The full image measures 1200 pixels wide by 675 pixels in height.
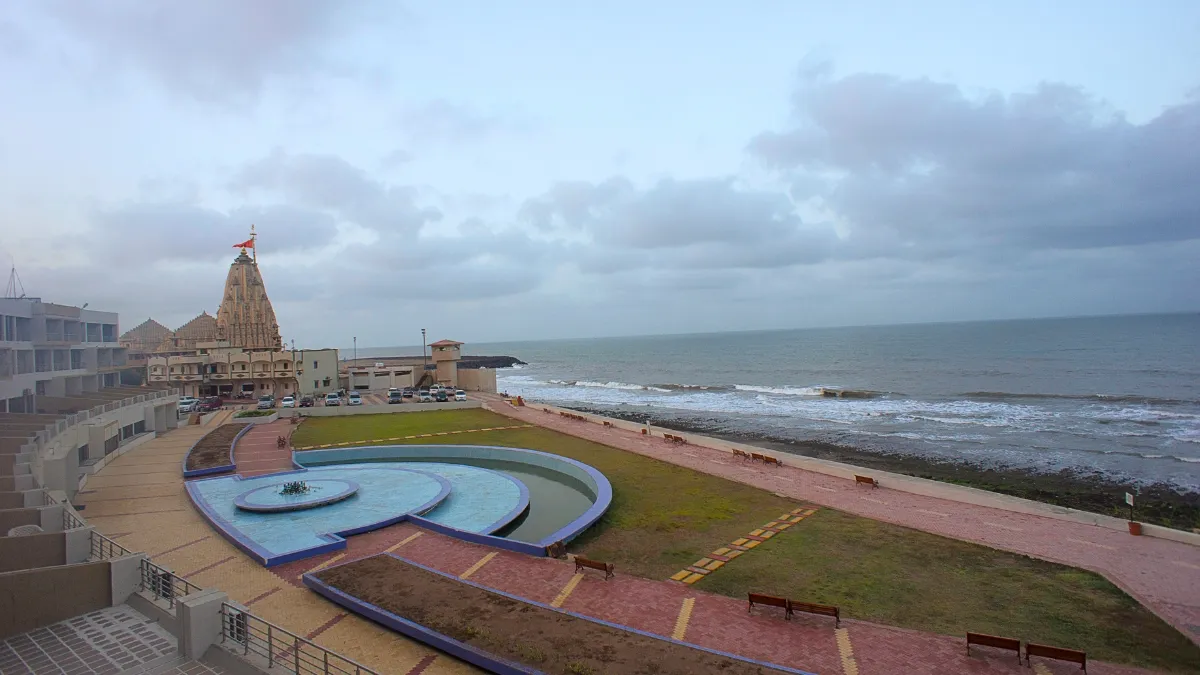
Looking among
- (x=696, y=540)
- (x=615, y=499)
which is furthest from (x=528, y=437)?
(x=696, y=540)

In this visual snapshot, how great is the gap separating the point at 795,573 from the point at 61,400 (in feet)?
111

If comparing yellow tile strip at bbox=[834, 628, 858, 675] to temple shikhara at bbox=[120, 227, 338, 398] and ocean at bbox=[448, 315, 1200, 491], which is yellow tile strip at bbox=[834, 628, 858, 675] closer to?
ocean at bbox=[448, 315, 1200, 491]

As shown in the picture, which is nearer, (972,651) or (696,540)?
(972,651)

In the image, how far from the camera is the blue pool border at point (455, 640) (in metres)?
9.02

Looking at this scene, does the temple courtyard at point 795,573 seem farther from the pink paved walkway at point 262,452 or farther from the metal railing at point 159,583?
the pink paved walkway at point 262,452

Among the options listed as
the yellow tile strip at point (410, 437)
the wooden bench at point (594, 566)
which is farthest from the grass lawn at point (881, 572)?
the yellow tile strip at point (410, 437)

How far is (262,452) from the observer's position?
1109 inches

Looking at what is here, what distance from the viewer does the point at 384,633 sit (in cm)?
1041

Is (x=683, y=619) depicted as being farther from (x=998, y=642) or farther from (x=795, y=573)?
(x=998, y=642)

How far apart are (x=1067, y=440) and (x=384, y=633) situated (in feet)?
136

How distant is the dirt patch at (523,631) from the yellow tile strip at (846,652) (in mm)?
1599

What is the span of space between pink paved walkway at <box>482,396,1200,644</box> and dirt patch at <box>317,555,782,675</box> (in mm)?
9732

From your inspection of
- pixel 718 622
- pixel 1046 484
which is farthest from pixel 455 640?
pixel 1046 484

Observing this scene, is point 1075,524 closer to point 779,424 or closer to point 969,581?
point 969,581
